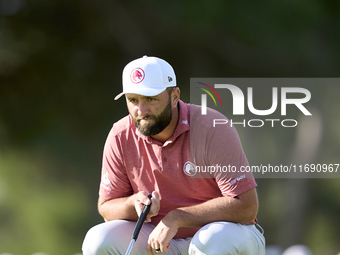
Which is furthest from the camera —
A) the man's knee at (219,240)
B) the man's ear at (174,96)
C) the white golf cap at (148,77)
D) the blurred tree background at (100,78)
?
the blurred tree background at (100,78)

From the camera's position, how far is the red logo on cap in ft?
6.75

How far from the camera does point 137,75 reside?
2.08 meters

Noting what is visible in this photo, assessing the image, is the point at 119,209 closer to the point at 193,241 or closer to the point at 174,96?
the point at 193,241

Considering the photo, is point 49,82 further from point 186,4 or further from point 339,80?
point 339,80

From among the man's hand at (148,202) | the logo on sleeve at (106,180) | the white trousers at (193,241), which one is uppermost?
the logo on sleeve at (106,180)

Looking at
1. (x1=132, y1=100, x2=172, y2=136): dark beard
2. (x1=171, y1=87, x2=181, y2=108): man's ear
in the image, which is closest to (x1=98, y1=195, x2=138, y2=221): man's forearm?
(x1=132, y1=100, x2=172, y2=136): dark beard

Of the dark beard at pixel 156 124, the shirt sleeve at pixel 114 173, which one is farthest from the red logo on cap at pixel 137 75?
the shirt sleeve at pixel 114 173

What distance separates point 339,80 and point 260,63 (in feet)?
3.15

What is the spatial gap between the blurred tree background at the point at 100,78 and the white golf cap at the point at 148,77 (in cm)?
339

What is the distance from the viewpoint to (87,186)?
5.84 metres

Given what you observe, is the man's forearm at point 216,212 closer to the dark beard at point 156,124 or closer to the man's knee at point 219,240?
the man's knee at point 219,240

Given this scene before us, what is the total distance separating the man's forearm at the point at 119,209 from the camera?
207cm

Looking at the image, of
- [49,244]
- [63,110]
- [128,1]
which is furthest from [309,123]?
[49,244]

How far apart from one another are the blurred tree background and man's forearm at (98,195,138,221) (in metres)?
3.43
